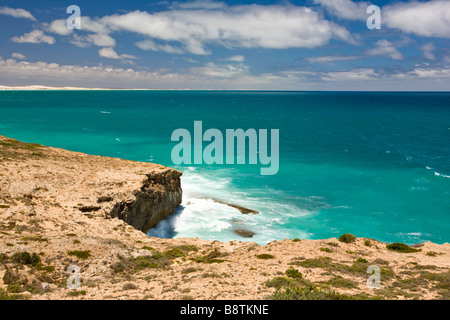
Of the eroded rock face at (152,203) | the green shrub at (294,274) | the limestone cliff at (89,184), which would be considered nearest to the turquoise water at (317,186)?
the eroded rock face at (152,203)

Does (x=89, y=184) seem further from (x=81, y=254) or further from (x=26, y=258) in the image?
(x=26, y=258)

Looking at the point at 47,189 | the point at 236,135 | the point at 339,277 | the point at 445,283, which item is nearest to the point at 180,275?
the point at 339,277

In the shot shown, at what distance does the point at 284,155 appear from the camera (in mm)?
94250

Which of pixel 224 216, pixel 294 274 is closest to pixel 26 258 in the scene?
pixel 294 274

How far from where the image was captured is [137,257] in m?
26.6

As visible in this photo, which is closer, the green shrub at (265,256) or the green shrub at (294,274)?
the green shrub at (294,274)

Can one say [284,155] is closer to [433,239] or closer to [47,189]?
[433,239]

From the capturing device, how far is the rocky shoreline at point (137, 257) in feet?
65.1

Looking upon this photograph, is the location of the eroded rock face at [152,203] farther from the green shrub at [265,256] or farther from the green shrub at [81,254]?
the green shrub at [265,256]

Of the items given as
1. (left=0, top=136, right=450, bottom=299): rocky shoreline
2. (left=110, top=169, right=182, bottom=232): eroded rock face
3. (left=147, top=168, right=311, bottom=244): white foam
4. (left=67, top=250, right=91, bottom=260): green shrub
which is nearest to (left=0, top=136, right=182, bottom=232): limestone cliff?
(left=110, top=169, right=182, bottom=232): eroded rock face

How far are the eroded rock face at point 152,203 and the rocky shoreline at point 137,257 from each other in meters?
0.25

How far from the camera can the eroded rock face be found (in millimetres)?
38344

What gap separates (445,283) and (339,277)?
7.01m

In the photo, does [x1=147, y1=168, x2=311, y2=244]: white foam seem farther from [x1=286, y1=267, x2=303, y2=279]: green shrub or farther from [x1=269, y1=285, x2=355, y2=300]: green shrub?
[x1=269, y1=285, x2=355, y2=300]: green shrub
